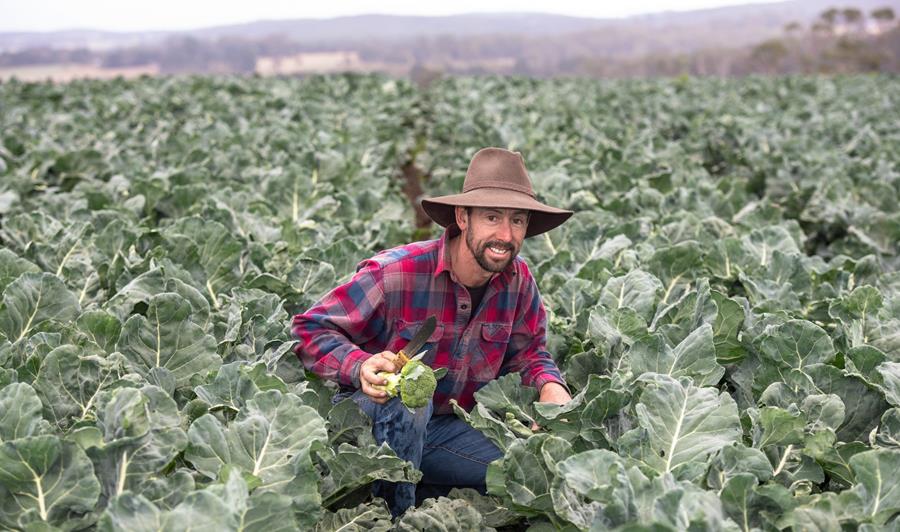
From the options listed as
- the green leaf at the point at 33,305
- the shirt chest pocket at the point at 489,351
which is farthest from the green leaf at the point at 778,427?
the green leaf at the point at 33,305

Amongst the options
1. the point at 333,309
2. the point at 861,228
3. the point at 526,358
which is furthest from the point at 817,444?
the point at 861,228

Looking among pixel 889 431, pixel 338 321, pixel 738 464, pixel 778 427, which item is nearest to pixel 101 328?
pixel 338 321

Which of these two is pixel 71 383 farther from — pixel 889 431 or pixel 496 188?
pixel 889 431

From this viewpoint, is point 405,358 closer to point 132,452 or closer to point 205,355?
point 205,355

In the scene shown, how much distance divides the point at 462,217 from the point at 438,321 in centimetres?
43

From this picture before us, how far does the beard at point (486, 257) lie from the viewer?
317 cm

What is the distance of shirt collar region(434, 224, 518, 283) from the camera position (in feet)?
10.9

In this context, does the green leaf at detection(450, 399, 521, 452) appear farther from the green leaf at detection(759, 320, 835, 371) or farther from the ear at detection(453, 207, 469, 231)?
the green leaf at detection(759, 320, 835, 371)

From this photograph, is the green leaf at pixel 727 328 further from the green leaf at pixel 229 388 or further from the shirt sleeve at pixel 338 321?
the green leaf at pixel 229 388

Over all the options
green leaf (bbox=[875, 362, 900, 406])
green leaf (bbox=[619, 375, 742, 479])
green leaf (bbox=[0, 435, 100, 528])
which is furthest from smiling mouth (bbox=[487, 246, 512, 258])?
green leaf (bbox=[0, 435, 100, 528])

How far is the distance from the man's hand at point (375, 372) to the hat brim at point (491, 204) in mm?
599

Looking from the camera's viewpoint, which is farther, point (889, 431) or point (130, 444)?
point (889, 431)

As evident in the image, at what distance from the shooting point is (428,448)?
3.53 metres

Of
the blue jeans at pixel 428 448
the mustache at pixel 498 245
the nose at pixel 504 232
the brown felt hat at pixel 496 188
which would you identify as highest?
the brown felt hat at pixel 496 188
